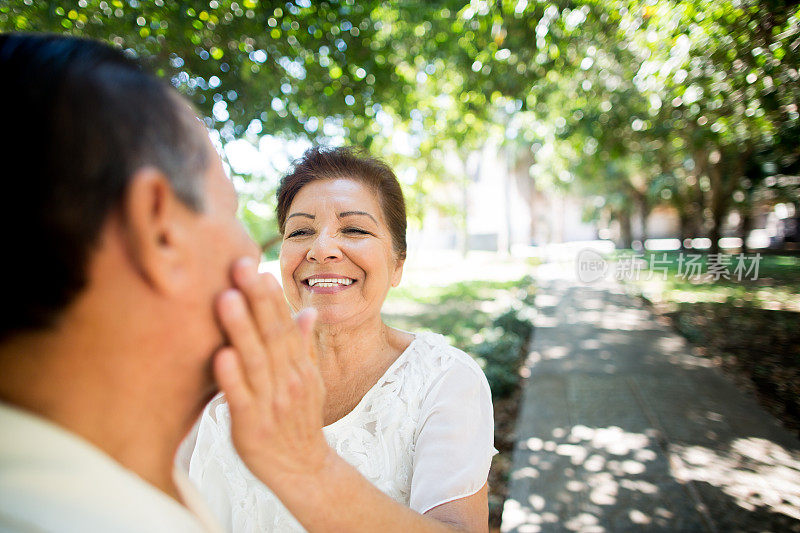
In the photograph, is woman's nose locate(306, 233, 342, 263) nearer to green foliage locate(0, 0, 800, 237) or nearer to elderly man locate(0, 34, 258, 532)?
elderly man locate(0, 34, 258, 532)

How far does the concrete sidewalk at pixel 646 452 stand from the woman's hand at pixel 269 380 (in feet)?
10.4

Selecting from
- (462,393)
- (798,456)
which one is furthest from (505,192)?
(462,393)

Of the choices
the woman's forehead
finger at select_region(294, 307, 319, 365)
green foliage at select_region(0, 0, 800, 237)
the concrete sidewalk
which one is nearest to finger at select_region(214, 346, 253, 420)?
finger at select_region(294, 307, 319, 365)

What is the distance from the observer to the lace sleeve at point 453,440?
133 cm

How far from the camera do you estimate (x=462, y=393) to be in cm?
154

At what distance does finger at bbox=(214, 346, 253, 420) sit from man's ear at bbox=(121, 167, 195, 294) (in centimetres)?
13

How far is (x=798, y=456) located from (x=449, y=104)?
6520 mm

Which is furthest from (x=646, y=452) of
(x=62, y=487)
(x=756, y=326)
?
(x=756, y=326)

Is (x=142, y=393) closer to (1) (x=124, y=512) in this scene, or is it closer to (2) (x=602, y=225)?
(1) (x=124, y=512)

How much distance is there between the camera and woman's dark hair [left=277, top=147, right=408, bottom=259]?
1.86m

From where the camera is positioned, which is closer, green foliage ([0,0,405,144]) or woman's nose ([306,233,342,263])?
woman's nose ([306,233,342,263])

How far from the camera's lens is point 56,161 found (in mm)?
581

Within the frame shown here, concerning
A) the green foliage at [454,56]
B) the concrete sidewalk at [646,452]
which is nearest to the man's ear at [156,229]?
the green foliage at [454,56]

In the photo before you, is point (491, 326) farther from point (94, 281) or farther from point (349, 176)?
point (94, 281)
